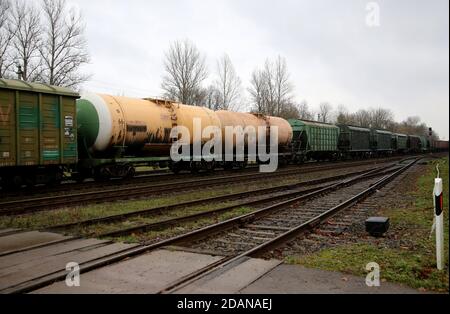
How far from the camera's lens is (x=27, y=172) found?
1345cm

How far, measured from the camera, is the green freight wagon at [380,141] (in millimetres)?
46869

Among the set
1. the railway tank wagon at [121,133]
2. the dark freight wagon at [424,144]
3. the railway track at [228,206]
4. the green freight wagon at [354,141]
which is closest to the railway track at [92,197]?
the railway tank wagon at [121,133]

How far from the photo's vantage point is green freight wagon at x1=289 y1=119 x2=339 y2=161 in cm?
3130

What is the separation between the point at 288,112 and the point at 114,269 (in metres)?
65.0

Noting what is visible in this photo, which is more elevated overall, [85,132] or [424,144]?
[424,144]

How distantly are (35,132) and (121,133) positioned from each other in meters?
3.47

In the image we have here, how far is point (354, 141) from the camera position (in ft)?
134

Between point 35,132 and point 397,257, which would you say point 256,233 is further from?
point 35,132

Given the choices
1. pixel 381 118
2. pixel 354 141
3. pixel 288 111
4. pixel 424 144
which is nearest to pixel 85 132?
pixel 354 141

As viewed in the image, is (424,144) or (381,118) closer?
(424,144)

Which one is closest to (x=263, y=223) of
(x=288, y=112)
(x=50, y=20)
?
(x=50, y=20)
